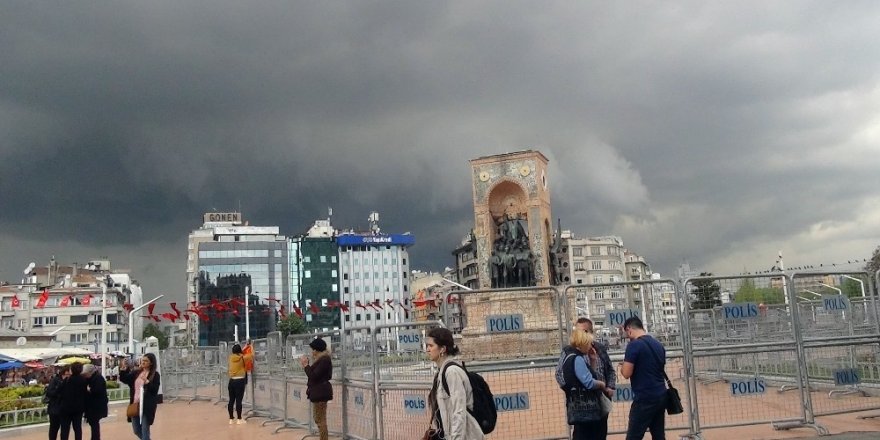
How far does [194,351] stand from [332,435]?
14.4 m

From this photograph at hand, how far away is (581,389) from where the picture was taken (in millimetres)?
6230

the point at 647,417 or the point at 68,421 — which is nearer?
the point at 647,417

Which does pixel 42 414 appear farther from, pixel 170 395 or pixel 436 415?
pixel 436 415

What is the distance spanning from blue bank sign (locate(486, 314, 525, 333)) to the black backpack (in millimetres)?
4449

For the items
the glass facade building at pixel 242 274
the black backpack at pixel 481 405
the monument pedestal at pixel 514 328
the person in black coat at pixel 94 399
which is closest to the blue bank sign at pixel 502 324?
the monument pedestal at pixel 514 328

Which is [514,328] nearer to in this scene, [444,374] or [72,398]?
[444,374]

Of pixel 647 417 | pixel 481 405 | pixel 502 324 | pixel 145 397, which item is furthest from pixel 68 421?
pixel 647 417

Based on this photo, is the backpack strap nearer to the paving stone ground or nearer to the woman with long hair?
the paving stone ground

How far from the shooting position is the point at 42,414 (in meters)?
16.2

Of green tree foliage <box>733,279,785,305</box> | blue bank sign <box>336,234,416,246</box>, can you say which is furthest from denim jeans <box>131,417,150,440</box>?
blue bank sign <box>336,234,416,246</box>

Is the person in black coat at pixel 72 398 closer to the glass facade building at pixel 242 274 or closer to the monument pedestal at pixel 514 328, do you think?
the monument pedestal at pixel 514 328

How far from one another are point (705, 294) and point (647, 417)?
3932 mm

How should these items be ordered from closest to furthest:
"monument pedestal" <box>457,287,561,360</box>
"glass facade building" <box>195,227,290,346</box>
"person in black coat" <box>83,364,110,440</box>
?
"monument pedestal" <box>457,287,561,360</box> < "person in black coat" <box>83,364,110,440</box> < "glass facade building" <box>195,227,290,346</box>

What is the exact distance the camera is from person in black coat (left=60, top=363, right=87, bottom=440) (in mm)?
10156
